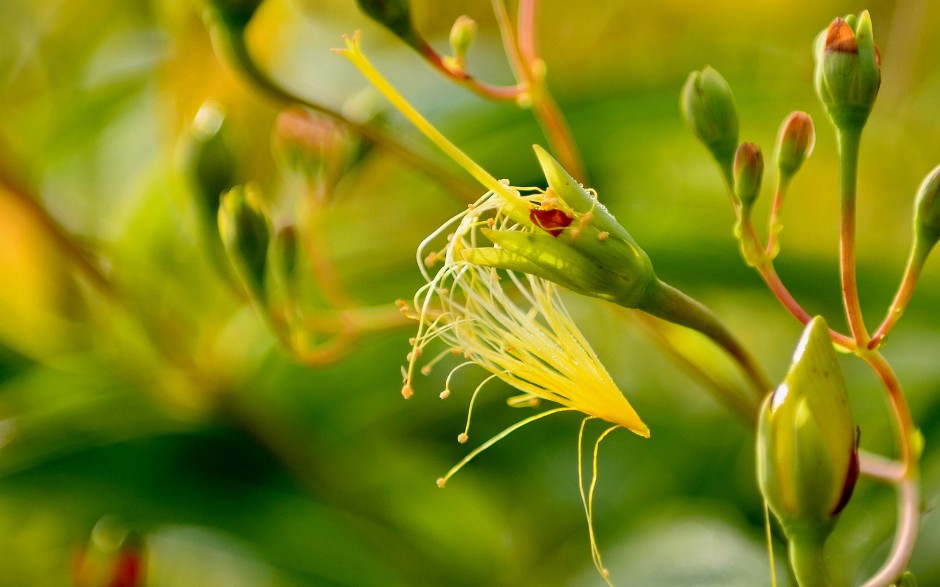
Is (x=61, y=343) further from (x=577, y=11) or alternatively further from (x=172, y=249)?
(x=577, y=11)

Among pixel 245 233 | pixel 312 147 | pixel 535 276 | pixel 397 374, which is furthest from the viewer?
pixel 397 374

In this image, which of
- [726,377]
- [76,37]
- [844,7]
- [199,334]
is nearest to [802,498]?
[726,377]

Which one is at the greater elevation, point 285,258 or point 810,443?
point 810,443

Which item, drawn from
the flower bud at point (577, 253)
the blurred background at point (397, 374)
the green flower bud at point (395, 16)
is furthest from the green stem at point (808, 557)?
the green flower bud at point (395, 16)

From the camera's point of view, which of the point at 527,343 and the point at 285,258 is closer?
the point at 527,343

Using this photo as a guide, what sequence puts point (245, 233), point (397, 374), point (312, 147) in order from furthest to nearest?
point (397, 374)
point (312, 147)
point (245, 233)

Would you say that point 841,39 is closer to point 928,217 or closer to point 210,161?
point 928,217

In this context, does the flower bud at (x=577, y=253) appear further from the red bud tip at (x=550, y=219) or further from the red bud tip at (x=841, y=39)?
the red bud tip at (x=841, y=39)

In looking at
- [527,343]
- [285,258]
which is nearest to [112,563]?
[285,258]
